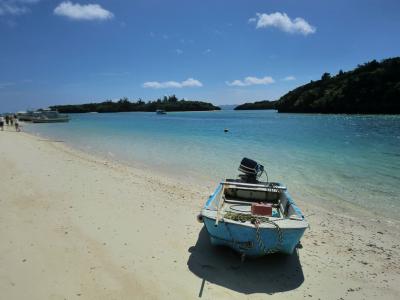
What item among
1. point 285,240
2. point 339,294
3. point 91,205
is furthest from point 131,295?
point 91,205

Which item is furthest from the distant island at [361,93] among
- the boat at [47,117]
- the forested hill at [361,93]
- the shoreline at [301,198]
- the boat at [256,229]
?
the boat at [256,229]

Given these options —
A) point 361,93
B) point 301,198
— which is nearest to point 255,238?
point 301,198

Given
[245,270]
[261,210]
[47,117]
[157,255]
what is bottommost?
[245,270]

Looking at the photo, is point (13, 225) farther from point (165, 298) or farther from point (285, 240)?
point (285, 240)

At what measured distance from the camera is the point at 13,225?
289 inches

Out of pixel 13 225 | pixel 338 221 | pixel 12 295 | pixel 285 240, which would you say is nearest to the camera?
pixel 12 295

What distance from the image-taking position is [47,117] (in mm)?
74438

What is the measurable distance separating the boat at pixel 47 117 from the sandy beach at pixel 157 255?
69.5 metres

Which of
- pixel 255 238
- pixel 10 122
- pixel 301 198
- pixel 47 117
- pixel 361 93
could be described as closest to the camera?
pixel 255 238

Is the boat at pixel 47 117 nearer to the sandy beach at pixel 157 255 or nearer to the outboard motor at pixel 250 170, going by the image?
the sandy beach at pixel 157 255

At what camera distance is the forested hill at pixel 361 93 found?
9032 cm

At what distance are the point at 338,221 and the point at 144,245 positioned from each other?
572 cm

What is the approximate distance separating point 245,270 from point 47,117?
7827 centimetres

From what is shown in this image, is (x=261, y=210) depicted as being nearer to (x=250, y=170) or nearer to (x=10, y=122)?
(x=250, y=170)
